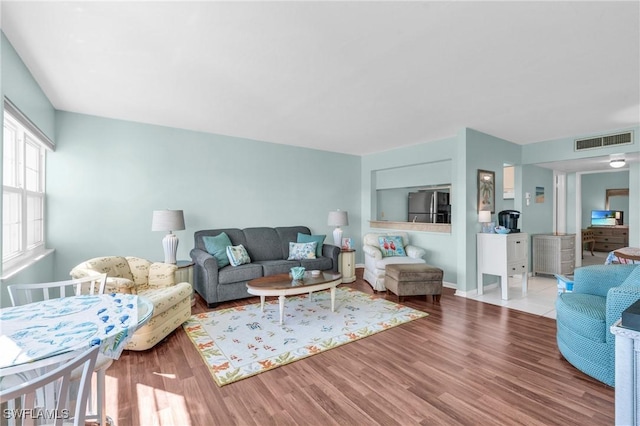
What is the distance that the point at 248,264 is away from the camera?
430 cm

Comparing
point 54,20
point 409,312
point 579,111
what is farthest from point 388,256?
point 54,20

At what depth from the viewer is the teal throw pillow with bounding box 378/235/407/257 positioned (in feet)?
16.3

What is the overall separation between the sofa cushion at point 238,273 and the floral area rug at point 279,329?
1.27 feet

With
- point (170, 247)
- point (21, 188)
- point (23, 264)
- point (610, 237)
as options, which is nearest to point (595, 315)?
point (170, 247)

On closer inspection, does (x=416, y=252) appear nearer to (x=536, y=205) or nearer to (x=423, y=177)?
(x=423, y=177)

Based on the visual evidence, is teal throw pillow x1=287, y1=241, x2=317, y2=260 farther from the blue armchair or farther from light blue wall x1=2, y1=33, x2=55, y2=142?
light blue wall x1=2, y1=33, x2=55, y2=142

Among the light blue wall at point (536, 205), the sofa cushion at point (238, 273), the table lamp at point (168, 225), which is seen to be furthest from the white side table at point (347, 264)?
the light blue wall at point (536, 205)

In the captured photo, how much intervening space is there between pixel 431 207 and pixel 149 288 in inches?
200

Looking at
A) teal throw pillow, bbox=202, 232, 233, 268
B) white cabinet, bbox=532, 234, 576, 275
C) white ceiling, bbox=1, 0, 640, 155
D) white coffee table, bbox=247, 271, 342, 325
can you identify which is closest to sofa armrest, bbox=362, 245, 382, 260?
white coffee table, bbox=247, 271, 342, 325

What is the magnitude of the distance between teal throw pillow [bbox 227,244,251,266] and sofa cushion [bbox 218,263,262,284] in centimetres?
9

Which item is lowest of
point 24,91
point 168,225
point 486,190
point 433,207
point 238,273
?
point 238,273

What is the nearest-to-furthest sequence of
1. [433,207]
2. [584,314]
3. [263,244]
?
[584,314], [263,244], [433,207]

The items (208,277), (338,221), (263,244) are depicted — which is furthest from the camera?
(338,221)

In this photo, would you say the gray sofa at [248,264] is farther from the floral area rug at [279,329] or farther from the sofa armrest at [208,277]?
the floral area rug at [279,329]
